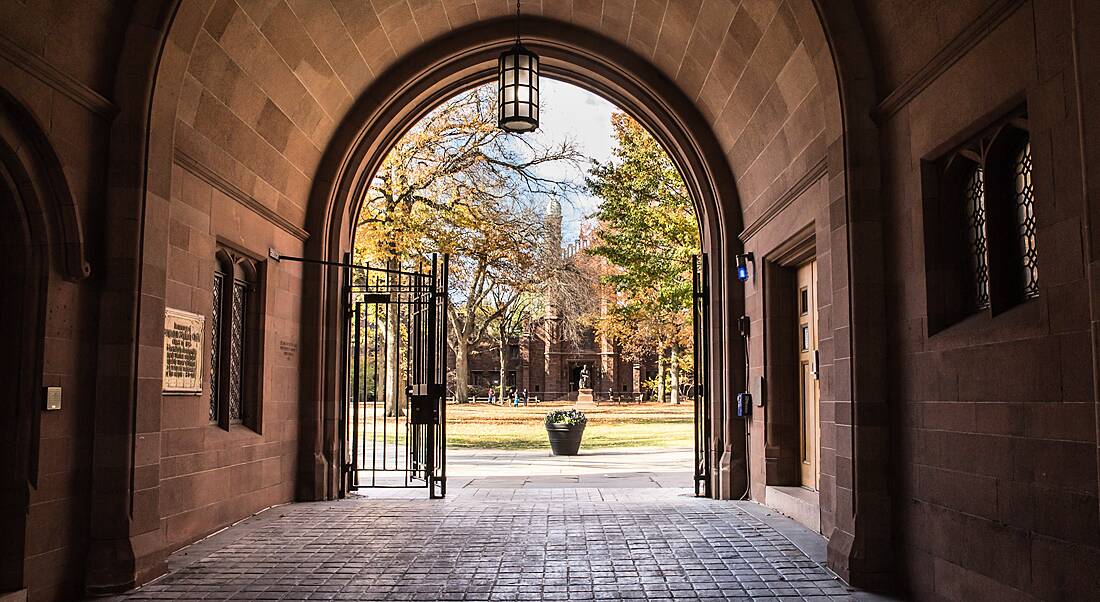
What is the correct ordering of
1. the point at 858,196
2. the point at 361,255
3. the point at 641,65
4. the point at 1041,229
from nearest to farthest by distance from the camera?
the point at 1041,229
the point at 858,196
the point at 641,65
the point at 361,255

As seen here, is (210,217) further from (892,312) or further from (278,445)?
(892,312)

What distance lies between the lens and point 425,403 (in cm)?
936

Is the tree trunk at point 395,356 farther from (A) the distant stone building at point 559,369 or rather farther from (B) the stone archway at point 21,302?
(A) the distant stone building at point 559,369

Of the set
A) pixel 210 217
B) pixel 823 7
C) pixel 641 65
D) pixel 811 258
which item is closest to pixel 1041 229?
pixel 823 7

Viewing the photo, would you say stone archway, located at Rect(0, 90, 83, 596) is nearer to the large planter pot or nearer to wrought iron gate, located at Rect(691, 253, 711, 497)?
wrought iron gate, located at Rect(691, 253, 711, 497)

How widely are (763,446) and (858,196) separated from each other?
3.83 metres

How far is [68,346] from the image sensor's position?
5.03 metres

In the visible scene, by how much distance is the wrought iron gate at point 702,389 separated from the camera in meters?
9.73

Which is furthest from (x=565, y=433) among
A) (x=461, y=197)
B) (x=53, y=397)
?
(x=53, y=397)

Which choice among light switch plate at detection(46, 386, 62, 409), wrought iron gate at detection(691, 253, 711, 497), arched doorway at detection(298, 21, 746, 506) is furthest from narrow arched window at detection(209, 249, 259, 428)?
wrought iron gate at detection(691, 253, 711, 497)

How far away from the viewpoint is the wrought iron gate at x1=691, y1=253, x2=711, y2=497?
9.73 m

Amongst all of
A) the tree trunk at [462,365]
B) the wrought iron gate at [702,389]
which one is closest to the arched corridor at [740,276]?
the wrought iron gate at [702,389]

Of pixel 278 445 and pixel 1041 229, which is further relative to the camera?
pixel 278 445

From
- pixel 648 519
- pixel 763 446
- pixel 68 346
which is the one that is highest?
pixel 68 346
